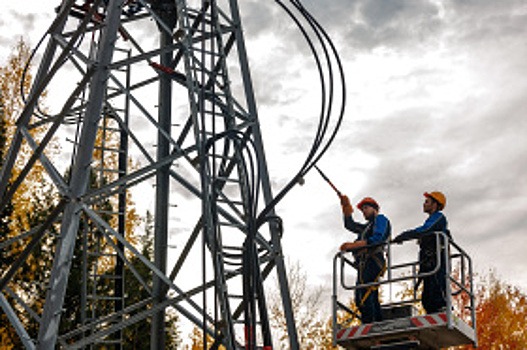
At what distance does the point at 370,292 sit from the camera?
9289mm

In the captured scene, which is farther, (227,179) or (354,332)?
(227,179)

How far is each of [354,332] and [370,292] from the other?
1.83ft

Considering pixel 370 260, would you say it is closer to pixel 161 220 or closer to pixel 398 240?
pixel 398 240

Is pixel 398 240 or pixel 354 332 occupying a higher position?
pixel 398 240

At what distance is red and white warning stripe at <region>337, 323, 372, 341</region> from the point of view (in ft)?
29.4

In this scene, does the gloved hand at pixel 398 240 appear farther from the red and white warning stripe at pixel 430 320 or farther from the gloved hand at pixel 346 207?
the gloved hand at pixel 346 207

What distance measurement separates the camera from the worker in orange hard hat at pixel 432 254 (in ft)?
29.8

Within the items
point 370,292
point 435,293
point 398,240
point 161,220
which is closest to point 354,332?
point 370,292

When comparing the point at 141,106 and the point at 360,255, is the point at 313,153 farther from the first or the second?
the point at 141,106

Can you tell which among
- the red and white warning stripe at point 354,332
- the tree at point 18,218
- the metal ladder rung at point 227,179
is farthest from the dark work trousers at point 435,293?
the tree at point 18,218

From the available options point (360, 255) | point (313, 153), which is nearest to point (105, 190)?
point (313, 153)

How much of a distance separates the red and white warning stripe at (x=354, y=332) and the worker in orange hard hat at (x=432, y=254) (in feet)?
2.61

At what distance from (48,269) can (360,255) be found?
18.9 metres

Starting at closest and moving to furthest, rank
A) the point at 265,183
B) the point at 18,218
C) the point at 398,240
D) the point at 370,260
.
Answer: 1. the point at 398,240
2. the point at 370,260
3. the point at 265,183
4. the point at 18,218
